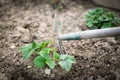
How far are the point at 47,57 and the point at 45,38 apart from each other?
1.01 feet

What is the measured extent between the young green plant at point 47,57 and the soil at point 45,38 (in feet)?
0.24

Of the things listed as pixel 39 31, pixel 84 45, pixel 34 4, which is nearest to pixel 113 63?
pixel 84 45

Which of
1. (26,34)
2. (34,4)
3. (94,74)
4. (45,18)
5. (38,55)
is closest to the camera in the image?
(94,74)

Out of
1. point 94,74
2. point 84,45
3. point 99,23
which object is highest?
point 99,23

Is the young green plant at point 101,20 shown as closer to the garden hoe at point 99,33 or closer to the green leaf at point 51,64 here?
the garden hoe at point 99,33

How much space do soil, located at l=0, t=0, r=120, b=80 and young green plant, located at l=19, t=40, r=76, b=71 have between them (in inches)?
2.8

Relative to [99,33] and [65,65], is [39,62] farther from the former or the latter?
[99,33]

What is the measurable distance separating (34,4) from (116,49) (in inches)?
35.2

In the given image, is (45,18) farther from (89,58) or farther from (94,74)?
(94,74)

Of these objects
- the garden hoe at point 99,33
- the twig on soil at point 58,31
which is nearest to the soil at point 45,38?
the twig on soil at point 58,31

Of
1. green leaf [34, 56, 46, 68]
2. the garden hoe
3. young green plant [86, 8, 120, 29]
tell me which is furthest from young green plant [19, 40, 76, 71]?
young green plant [86, 8, 120, 29]

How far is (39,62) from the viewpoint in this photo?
1242mm

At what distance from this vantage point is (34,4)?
1902mm

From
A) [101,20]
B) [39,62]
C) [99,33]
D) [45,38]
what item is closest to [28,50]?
[39,62]
